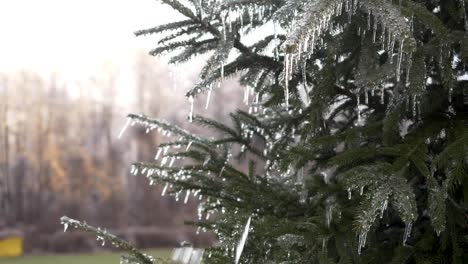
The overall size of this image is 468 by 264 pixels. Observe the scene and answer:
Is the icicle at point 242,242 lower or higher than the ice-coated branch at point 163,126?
lower

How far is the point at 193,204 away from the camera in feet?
105

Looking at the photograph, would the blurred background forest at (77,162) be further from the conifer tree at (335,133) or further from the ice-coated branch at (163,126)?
the conifer tree at (335,133)

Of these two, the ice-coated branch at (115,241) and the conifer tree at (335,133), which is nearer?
the conifer tree at (335,133)

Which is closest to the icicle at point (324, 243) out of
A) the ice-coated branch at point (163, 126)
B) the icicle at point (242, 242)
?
the icicle at point (242, 242)

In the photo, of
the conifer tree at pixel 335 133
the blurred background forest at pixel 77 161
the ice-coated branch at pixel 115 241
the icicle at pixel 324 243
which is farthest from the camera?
the blurred background forest at pixel 77 161

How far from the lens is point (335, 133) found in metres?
2.45

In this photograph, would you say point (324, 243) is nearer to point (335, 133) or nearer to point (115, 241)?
point (335, 133)

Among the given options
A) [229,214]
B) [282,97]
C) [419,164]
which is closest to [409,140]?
[419,164]

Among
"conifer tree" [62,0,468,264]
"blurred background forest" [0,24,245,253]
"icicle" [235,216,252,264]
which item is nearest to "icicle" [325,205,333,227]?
"conifer tree" [62,0,468,264]

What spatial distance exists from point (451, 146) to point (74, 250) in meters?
27.6

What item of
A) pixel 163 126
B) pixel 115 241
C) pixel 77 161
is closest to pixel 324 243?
pixel 115 241

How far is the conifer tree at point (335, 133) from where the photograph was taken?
6.21 ft

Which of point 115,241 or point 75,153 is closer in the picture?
point 115,241

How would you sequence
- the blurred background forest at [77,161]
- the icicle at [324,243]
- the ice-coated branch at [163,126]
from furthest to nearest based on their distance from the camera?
the blurred background forest at [77,161], the ice-coated branch at [163,126], the icicle at [324,243]
